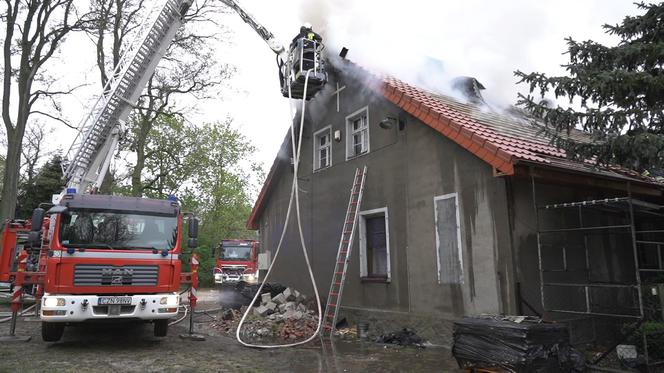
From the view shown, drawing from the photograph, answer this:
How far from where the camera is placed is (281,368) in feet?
23.6

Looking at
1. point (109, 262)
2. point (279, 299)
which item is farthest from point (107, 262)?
point (279, 299)

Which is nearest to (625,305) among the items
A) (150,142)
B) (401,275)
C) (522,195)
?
(522,195)

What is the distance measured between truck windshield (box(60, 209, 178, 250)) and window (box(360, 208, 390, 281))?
4.34 metres

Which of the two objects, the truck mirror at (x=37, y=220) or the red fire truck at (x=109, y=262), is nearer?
the red fire truck at (x=109, y=262)

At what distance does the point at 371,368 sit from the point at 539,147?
16.4ft

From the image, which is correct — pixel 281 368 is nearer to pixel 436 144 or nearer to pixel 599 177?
pixel 436 144

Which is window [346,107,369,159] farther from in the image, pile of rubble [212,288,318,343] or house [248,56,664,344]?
pile of rubble [212,288,318,343]

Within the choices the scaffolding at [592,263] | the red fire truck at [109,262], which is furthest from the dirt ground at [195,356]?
the scaffolding at [592,263]

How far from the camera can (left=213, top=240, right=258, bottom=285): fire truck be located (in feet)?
87.5

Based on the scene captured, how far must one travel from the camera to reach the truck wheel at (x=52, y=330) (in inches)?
338

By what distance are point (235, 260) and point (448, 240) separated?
19.8 metres

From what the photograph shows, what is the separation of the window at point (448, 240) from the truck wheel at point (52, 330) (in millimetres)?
7016

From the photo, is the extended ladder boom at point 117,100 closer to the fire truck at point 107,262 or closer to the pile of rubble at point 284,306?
the fire truck at point 107,262

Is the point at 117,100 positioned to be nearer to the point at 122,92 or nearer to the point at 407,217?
the point at 122,92
